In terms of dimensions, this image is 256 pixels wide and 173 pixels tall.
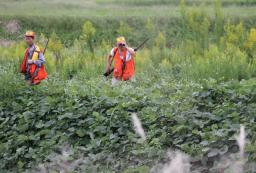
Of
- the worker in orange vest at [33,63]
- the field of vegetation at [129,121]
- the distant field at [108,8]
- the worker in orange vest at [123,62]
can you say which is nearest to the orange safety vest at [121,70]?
the worker in orange vest at [123,62]

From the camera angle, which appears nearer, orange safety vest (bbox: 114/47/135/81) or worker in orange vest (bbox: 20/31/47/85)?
worker in orange vest (bbox: 20/31/47/85)

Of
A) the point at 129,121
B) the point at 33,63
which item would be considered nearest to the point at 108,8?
the point at 33,63

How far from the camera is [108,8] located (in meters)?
23.0

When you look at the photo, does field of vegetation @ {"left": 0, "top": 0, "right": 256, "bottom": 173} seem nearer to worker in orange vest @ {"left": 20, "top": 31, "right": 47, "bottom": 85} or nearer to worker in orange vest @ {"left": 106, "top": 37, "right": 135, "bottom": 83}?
worker in orange vest @ {"left": 106, "top": 37, "right": 135, "bottom": 83}

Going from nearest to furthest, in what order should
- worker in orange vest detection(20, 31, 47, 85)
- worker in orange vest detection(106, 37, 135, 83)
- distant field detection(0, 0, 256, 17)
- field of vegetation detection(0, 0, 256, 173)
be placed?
field of vegetation detection(0, 0, 256, 173)
worker in orange vest detection(20, 31, 47, 85)
worker in orange vest detection(106, 37, 135, 83)
distant field detection(0, 0, 256, 17)

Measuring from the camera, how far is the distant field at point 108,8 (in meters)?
21.0

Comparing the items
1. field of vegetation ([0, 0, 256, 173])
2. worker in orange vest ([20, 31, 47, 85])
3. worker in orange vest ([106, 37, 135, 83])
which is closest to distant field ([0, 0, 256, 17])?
field of vegetation ([0, 0, 256, 173])

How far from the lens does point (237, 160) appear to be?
377 centimetres

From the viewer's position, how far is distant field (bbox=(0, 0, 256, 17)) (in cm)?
2102

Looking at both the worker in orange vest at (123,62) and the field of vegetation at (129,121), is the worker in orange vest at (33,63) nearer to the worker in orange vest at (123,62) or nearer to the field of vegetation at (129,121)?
the field of vegetation at (129,121)

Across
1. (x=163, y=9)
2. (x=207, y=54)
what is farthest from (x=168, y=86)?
(x=163, y=9)

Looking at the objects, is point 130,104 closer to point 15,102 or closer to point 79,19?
point 15,102

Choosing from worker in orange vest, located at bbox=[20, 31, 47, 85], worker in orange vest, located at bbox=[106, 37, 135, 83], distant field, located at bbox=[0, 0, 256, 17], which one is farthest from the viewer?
distant field, located at bbox=[0, 0, 256, 17]

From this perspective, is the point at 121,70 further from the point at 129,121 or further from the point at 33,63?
the point at 129,121
